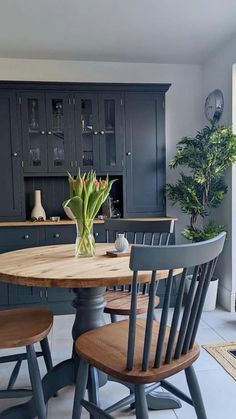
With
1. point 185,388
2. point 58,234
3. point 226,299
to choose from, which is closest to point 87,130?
point 58,234

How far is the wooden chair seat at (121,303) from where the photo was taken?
6.19 feet

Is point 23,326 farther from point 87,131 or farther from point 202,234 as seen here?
point 87,131

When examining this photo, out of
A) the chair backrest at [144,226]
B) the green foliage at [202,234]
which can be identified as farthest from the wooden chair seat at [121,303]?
the green foliage at [202,234]

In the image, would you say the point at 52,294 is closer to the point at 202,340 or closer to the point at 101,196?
the point at 202,340

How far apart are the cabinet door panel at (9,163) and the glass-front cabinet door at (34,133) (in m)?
0.08

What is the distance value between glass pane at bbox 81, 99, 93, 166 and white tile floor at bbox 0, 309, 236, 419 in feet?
5.20

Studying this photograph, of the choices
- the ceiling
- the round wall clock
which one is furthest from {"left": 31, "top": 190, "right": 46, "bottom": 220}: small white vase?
the round wall clock

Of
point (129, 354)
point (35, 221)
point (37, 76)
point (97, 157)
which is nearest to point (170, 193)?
point (97, 157)

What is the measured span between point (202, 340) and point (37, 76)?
113 inches

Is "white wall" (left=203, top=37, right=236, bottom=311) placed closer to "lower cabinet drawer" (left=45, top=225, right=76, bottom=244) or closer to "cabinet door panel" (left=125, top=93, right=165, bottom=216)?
"cabinet door panel" (left=125, top=93, right=165, bottom=216)

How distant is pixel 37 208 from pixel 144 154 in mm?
1170

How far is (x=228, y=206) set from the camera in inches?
129

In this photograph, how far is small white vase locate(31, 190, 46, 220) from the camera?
11.1 ft

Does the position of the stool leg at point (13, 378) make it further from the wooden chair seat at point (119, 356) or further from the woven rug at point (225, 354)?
the woven rug at point (225, 354)
